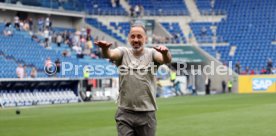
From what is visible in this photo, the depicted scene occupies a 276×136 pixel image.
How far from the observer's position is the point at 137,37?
816cm

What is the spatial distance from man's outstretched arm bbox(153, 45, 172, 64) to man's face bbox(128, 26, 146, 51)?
21 centimetres

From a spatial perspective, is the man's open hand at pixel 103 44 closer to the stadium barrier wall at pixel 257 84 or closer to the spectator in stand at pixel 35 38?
the spectator in stand at pixel 35 38

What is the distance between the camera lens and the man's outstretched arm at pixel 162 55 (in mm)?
7926

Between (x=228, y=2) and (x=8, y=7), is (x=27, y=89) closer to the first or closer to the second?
(x=8, y=7)

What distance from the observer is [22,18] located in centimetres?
5225

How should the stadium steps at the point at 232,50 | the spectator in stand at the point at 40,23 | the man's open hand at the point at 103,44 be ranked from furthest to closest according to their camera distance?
the stadium steps at the point at 232,50
the spectator in stand at the point at 40,23
the man's open hand at the point at 103,44

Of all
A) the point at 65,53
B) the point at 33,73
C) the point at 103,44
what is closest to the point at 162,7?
the point at 65,53

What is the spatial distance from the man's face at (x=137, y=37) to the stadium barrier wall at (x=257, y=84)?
152 ft

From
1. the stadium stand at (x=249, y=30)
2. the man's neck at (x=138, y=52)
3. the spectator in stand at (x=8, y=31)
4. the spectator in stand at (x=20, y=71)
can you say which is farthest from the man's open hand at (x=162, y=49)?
the stadium stand at (x=249, y=30)

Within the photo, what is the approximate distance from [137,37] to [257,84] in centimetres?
4688

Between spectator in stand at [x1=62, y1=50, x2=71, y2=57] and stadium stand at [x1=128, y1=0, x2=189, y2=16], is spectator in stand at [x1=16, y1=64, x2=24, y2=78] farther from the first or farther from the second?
stadium stand at [x1=128, y1=0, x2=189, y2=16]

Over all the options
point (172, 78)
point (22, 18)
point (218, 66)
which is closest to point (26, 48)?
point (22, 18)

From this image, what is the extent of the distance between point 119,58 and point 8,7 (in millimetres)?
40374

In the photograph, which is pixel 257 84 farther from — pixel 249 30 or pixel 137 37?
pixel 137 37
